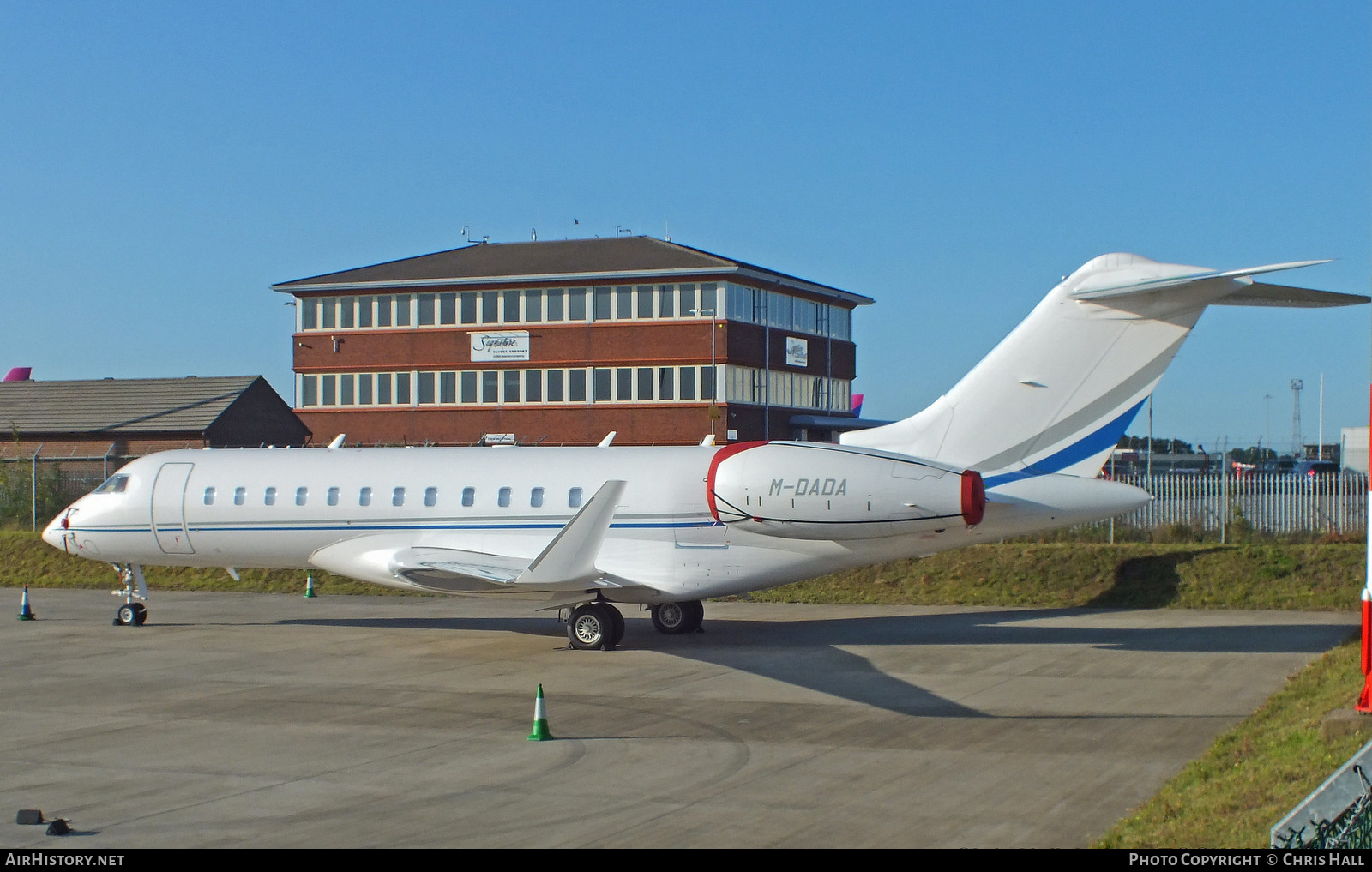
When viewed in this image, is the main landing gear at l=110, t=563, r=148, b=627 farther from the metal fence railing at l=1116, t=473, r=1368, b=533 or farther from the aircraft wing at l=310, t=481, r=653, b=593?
the metal fence railing at l=1116, t=473, r=1368, b=533

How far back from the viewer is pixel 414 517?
1938 cm

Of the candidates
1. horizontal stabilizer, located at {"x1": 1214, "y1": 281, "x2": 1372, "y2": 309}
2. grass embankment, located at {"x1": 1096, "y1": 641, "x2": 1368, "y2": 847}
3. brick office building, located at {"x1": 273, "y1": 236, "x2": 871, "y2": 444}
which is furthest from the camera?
brick office building, located at {"x1": 273, "y1": 236, "x2": 871, "y2": 444}

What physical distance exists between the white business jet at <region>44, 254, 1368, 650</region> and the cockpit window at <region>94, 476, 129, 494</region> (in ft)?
0.35

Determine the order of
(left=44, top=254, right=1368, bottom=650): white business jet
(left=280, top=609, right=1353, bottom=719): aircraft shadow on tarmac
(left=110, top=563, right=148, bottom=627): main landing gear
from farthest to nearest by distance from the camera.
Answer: (left=110, top=563, right=148, bottom=627): main landing gear
(left=44, top=254, right=1368, bottom=650): white business jet
(left=280, top=609, right=1353, bottom=719): aircraft shadow on tarmac

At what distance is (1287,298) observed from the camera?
14969 mm

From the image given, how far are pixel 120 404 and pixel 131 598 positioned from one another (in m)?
30.0

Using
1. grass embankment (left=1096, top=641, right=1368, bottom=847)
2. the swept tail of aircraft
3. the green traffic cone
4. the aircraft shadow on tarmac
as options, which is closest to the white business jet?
the swept tail of aircraft

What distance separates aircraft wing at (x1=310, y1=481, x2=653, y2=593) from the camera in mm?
15359

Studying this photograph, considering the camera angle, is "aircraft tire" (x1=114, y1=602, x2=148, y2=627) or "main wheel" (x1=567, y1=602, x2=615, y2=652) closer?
"main wheel" (x1=567, y1=602, x2=615, y2=652)

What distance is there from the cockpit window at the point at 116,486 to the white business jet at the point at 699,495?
0.35ft

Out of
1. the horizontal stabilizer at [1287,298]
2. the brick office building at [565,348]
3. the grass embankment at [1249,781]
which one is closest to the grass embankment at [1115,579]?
the horizontal stabilizer at [1287,298]

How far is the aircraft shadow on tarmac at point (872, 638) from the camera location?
1526cm

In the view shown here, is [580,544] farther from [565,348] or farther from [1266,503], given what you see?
[565,348]

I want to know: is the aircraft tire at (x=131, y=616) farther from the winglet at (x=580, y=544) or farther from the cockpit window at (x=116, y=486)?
the winglet at (x=580, y=544)
